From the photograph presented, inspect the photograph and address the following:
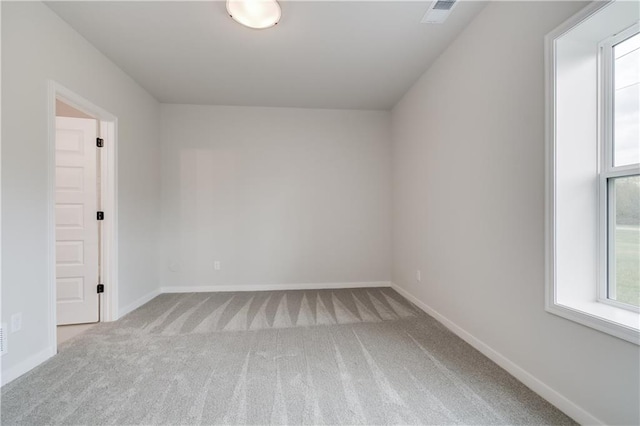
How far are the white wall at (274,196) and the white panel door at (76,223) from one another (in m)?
1.05

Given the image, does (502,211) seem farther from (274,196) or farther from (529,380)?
(274,196)

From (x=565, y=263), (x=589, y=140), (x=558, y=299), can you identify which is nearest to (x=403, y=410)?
(x=558, y=299)

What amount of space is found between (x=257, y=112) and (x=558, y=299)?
3.88 metres

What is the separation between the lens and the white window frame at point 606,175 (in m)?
1.42

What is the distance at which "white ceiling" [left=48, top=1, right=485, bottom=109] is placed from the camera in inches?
79.2

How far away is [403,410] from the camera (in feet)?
4.75

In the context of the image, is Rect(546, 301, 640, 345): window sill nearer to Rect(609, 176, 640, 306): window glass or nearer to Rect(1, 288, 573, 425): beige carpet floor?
Rect(609, 176, 640, 306): window glass

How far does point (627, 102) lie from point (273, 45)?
2.52 metres

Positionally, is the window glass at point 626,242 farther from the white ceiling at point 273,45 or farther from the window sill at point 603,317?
the white ceiling at point 273,45

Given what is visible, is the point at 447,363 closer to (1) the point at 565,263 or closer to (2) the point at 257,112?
(1) the point at 565,263

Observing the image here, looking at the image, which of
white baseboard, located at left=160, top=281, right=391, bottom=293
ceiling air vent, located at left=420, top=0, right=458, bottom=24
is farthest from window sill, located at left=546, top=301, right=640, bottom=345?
white baseboard, located at left=160, top=281, right=391, bottom=293

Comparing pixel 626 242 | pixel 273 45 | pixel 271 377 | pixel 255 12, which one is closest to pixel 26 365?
pixel 271 377

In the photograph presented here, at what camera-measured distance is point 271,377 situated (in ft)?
5.71

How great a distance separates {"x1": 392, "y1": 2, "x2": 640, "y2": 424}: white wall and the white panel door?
11.8ft
